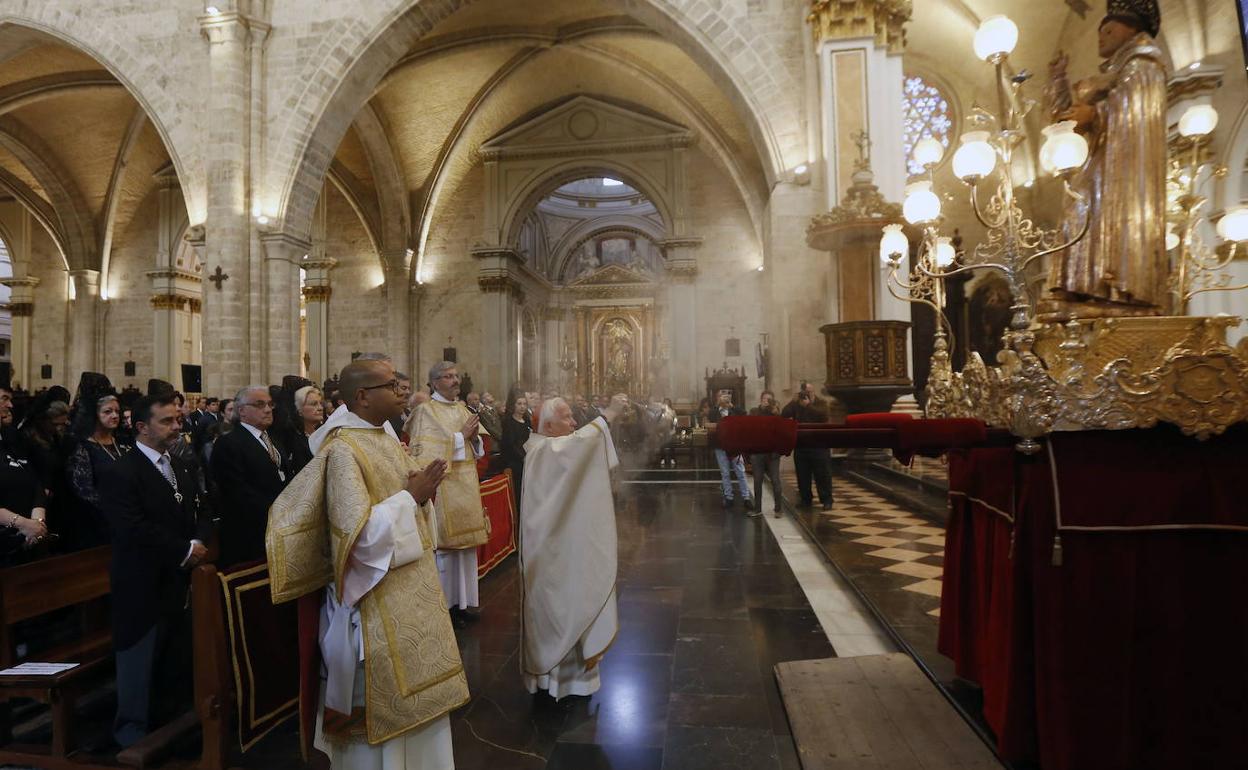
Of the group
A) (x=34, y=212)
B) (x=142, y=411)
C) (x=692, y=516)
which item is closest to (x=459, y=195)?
(x=34, y=212)

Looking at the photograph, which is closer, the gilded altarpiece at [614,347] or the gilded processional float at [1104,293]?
the gilded processional float at [1104,293]

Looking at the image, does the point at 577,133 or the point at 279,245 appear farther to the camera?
the point at 577,133

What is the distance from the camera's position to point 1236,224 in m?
5.75

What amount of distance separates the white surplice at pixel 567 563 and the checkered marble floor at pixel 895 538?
2033 millimetres

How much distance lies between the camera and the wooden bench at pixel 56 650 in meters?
2.63

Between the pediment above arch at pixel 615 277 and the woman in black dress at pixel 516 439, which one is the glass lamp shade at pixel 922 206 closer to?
the woman in black dress at pixel 516 439

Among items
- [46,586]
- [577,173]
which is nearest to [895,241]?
[46,586]

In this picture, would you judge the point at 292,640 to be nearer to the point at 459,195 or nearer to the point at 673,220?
the point at 673,220

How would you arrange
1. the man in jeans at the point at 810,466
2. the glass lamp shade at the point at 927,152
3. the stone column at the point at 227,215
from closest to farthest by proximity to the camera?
1. the glass lamp shade at the point at 927,152
2. the man in jeans at the point at 810,466
3. the stone column at the point at 227,215

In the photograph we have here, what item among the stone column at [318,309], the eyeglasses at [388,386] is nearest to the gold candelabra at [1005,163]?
the eyeglasses at [388,386]

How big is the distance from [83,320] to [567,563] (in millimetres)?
21835

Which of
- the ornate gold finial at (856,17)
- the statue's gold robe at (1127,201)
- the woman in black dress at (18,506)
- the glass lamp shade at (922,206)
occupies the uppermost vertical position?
the ornate gold finial at (856,17)

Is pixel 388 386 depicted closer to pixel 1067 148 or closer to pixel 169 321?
pixel 1067 148

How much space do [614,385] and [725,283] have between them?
12.3 meters
